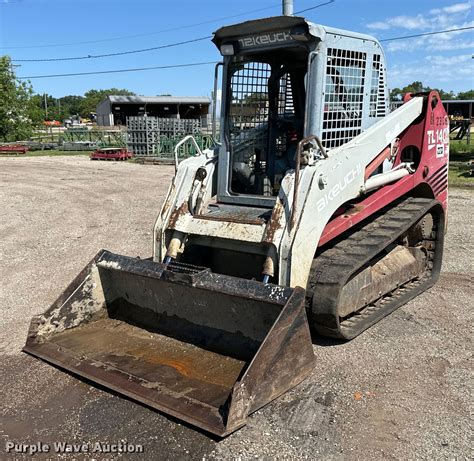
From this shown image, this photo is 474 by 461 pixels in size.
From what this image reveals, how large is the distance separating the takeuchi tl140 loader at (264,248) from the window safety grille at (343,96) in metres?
0.02

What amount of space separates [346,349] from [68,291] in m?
2.41

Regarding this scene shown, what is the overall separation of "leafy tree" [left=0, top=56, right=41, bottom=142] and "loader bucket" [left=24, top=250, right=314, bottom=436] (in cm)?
3861

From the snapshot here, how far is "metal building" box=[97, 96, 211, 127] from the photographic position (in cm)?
4850

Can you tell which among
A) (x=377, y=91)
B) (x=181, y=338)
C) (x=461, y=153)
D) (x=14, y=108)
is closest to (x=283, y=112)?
(x=377, y=91)

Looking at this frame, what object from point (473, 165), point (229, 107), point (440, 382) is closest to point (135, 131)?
point (473, 165)

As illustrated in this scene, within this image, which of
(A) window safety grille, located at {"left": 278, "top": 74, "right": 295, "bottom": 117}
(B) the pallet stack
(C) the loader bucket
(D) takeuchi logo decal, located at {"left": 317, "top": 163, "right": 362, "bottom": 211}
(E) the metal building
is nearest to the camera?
(C) the loader bucket

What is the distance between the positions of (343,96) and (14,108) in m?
40.3

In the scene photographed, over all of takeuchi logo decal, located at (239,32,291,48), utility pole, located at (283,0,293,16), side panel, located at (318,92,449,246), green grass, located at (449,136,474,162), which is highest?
utility pole, located at (283,0,293,16)

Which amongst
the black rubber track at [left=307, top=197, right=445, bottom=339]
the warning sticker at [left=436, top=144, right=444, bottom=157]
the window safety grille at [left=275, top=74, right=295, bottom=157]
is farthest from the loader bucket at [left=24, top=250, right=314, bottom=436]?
the warning sticker at [left=436, top=144, right=444, bottom=157]

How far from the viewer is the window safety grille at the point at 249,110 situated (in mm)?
5422

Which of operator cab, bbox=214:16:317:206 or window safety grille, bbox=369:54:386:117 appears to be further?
window safety grille, bbox=369:54:386:117

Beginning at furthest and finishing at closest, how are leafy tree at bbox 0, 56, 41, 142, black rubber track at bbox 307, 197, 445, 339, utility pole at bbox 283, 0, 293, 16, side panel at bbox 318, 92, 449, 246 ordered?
leafy tree at bbox 0, 56, 41, 142 → utility pole at bbox 283, 0, 293, 16 → side panel at bbox 318, 92, 449, 246 → black rubber track at bbox 307, 197, 445, 339

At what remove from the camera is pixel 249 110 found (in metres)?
5.58

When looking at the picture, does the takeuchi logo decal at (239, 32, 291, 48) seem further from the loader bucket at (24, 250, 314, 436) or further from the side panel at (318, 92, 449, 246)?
the loader bucket at (24, 250, 314, 436)
